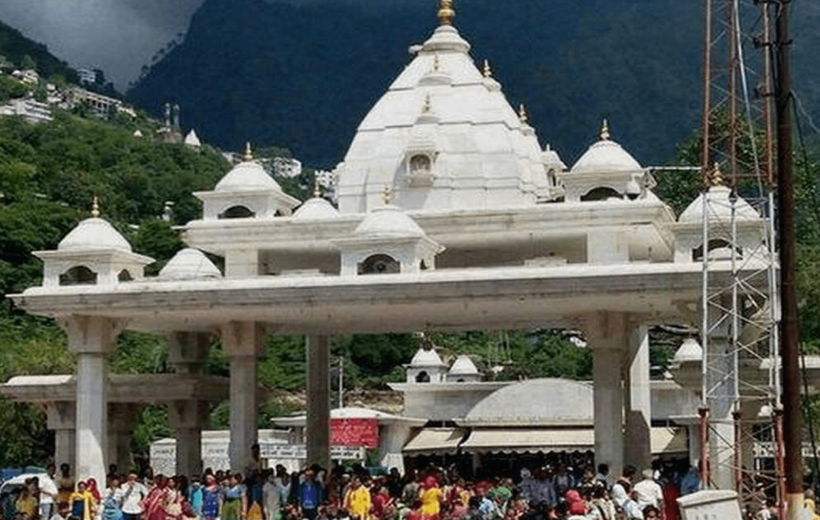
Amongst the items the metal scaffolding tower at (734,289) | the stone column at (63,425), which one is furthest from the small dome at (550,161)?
the stone column at (63,425)

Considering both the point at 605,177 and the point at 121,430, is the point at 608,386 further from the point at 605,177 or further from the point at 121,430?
the point at 121,430

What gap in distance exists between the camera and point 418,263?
84.6 feet

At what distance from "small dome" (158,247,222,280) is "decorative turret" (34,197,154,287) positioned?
76 cm

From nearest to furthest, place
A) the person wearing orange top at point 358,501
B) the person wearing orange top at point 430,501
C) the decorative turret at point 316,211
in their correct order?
the person wearing orange top at point 430,501, the person wearing orange top at point 358,501, the decorative turret at point 316,211

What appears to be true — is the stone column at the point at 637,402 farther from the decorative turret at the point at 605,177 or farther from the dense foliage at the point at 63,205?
the dense foliage at the point at 63,205

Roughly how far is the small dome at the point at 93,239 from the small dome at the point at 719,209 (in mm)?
10073

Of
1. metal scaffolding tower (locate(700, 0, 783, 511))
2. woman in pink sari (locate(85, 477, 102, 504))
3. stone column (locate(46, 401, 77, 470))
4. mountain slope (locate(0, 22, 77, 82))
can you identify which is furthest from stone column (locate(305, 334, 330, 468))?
mountain slope (locate(0, 22, 77, 82))

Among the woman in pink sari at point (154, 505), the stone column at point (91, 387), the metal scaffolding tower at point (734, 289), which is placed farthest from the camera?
the stone column at point (91, 387)

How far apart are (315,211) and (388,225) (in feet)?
15.5

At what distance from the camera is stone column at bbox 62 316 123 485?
26.8 metres

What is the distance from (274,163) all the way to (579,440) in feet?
305

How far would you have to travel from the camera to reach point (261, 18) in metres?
170

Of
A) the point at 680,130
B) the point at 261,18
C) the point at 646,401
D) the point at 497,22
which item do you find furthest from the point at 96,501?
the point at 261,18

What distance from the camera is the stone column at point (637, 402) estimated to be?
3033cm
